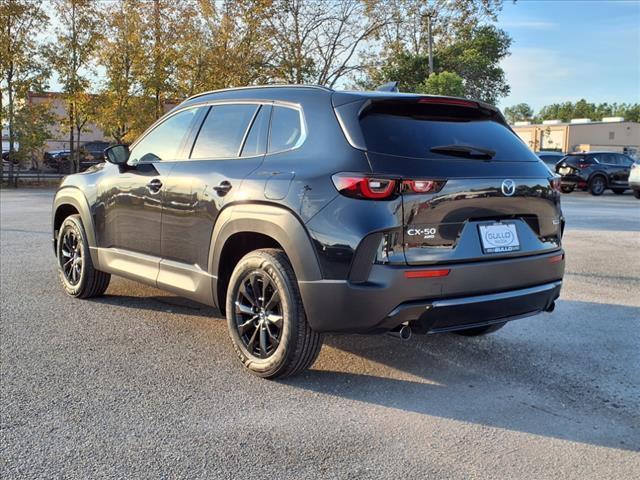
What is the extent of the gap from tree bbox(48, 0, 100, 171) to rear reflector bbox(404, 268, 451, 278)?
22.6 meters

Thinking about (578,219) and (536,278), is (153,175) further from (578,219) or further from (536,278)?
(578,219)

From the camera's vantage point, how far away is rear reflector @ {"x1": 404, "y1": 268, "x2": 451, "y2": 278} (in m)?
3.51

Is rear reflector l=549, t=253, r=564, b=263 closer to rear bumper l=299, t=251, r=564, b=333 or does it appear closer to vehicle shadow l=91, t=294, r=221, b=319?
rear bumper l=299, t=251, r=564, b=333

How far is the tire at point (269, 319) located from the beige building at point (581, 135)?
6812 cm

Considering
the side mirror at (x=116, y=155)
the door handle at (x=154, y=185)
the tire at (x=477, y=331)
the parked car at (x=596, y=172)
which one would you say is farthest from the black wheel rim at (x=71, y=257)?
the parked car at (x=596, y=172)

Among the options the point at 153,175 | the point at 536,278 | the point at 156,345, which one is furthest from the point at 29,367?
the point at 536,278

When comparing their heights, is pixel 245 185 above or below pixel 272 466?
above

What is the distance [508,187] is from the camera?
3.89m

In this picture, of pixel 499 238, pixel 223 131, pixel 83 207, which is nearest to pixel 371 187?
pixel 499 238

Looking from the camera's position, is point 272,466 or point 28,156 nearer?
point 272,466

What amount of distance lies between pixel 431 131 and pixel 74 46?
75.0 feet

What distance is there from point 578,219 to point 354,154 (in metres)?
12.1

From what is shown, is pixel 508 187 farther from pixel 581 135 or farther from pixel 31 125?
pixel 581 135

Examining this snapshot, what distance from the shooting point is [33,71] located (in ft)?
75.8
